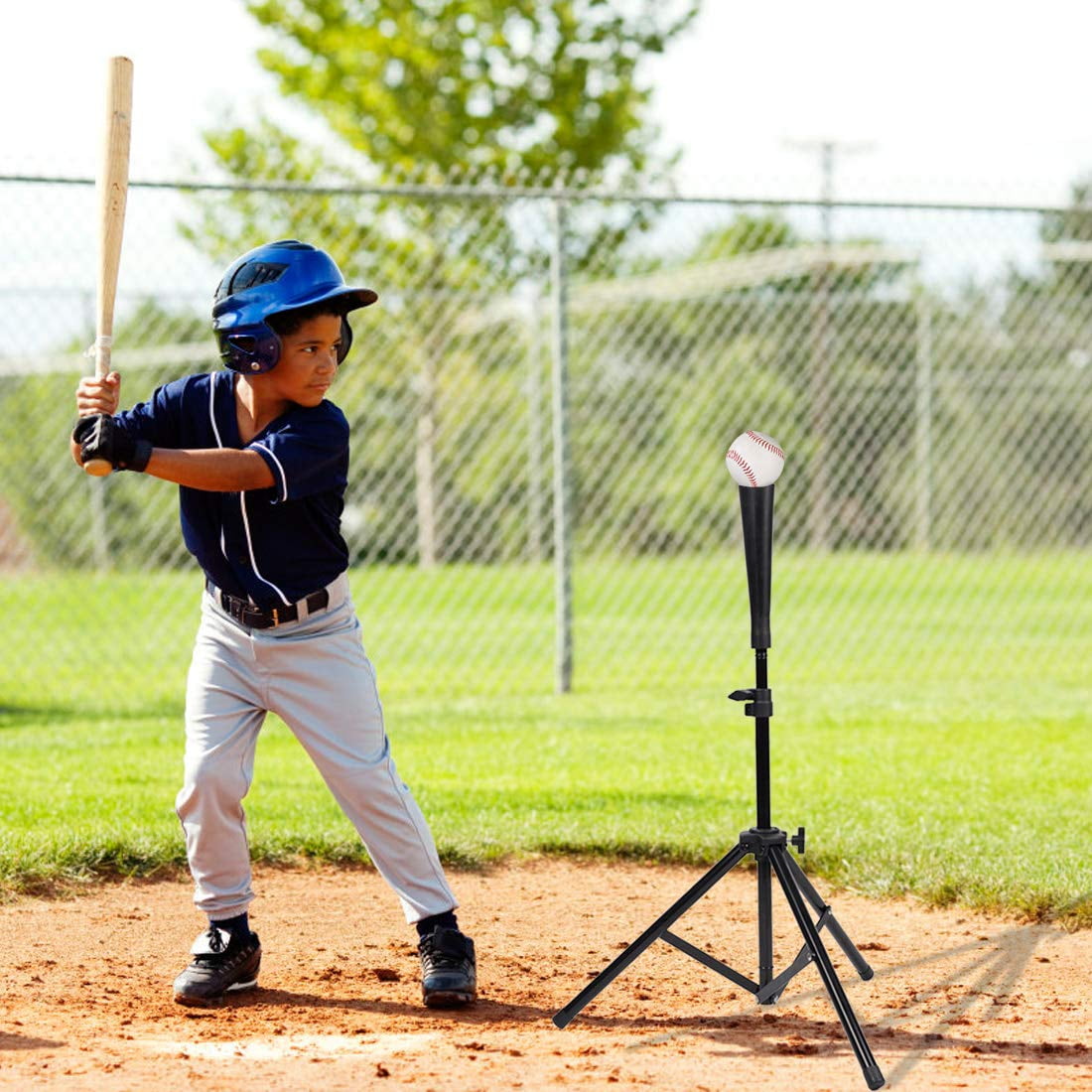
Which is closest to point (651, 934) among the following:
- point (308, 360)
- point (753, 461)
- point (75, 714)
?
point (753, 461)

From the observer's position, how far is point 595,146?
15.9m

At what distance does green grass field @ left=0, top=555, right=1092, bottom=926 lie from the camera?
501 cm

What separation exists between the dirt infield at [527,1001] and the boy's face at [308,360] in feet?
4.47

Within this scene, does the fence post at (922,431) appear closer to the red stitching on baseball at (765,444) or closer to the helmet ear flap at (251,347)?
the red stitching on baseball at (765,444)

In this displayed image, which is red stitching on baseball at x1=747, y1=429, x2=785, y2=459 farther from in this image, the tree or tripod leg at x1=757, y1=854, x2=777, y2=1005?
the tree

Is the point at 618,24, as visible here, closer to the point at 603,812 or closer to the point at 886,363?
the point at 886,363

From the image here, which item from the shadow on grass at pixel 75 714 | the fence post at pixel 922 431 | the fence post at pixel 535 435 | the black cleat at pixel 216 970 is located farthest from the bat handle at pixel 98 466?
the fence post at pixel 922 431

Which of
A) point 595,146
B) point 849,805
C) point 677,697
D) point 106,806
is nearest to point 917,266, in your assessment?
point 595,146

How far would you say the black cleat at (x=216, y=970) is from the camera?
11.5 ft

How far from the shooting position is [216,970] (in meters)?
3.55

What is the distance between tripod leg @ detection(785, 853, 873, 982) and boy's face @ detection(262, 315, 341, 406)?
1.46 m

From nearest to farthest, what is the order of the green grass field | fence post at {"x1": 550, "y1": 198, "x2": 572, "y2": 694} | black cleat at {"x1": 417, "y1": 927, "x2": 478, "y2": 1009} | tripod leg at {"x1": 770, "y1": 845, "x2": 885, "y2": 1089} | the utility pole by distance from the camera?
tripod leg at {"x1": 770, "y1": 845, "x2": 885, "y2": 1089} < black cleat at {"x1": 417, "y1": 927, "x2": 478, "y2": 1009} < the green grass field < fence post at {"x1": 550, "y1": 198, "x2": 572, "y2": 694} < the utility pole

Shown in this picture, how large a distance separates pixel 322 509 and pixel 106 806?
7.58 feet

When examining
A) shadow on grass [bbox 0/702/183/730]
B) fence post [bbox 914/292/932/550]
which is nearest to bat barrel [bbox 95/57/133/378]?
shadow on grass [bbox 0/702/183/730]
